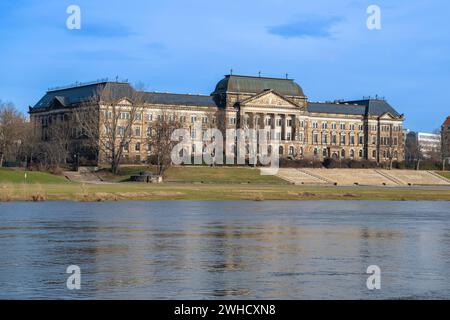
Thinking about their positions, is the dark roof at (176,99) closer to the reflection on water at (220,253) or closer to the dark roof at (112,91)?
the dark roof at (112,91)

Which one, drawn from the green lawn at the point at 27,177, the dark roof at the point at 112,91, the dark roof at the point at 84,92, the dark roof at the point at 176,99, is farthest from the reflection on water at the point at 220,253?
the dark roof at the point at 176,99

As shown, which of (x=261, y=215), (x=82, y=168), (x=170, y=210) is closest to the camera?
(x=261, y=215)

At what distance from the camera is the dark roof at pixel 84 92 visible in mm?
173500

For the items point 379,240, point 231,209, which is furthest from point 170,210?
point 379,240

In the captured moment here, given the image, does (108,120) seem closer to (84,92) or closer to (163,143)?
(163,143)

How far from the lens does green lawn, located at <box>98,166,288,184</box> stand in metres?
129

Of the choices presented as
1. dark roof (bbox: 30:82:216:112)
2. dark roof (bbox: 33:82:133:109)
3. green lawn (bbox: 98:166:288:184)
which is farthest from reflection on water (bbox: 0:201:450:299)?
dark roof (bbox: 30:82:216:112)

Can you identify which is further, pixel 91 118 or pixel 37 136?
pixel 37 136

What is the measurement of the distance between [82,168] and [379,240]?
10011 centimetres

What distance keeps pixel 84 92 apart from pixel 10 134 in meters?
39.6

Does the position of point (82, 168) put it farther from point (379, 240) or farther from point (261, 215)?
point (379, 240)

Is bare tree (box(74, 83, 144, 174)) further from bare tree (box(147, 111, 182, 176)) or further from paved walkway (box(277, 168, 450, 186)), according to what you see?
paved walkway (box(277, 168, 450, 186))

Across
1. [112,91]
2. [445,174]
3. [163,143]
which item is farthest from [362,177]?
[112,91]
